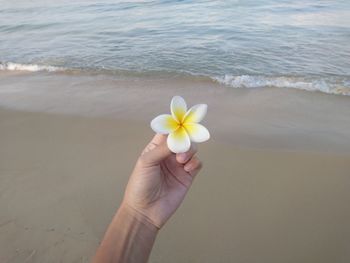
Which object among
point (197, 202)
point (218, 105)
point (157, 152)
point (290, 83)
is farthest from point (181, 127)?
point (290, 83)

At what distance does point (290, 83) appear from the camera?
5.42 meters

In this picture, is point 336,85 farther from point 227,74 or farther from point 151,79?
point 151,79

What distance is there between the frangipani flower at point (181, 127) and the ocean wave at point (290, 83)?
4.19 meters

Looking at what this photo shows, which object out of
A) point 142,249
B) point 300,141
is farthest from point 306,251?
point 300,141

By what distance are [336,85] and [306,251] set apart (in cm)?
354

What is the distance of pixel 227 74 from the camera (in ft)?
19.5

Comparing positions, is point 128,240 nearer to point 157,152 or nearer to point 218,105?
point 157,152

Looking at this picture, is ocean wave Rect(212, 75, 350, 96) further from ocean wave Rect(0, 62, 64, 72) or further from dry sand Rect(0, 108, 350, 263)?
ocean wave Rect(0, 62, 64, 72)

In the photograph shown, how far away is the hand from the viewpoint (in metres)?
1.73

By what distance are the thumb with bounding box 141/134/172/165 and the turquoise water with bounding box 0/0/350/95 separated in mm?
4000

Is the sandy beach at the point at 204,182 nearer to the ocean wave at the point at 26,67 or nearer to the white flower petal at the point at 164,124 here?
the white flower petal at the point at 164,124

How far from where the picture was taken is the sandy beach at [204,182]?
2436 millimetres

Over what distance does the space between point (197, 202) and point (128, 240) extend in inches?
43.0

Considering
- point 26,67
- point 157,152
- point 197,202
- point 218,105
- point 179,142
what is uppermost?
point 179,142
